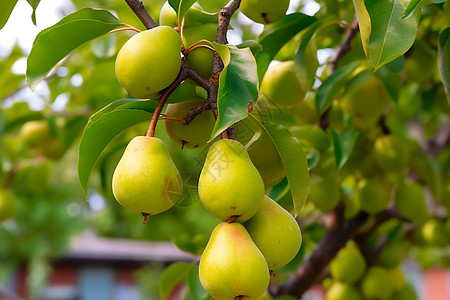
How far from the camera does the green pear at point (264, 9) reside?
58cm

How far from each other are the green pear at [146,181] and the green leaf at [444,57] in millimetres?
349

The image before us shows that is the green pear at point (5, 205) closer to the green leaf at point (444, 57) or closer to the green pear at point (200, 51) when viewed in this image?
the green pear at point (200, 51)

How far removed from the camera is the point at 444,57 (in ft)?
1.96

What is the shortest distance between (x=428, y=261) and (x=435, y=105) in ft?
4.05

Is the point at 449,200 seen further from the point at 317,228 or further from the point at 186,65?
the point at 186,65

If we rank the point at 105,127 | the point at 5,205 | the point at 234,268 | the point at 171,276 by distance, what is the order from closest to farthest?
the point at 234,268, the point at 105,127, the point at 171,276, the point at 5,205

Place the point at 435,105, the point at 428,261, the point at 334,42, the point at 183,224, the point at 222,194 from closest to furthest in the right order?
the point at 222,194, the point at 334,42, the point at 435,105, the point at 428,261, the point at 183,224

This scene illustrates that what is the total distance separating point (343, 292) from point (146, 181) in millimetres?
861

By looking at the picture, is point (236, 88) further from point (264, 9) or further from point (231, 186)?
point (264, 9)

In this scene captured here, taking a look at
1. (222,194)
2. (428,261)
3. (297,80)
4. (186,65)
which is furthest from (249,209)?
Result: (428,261)

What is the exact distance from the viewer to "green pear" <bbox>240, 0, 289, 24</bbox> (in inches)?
23.0

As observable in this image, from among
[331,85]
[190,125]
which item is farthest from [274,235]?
[331,85]

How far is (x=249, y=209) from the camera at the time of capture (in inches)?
16.0

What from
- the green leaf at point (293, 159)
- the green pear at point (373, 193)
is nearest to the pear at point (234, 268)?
the green leaf at point (293, 159)
